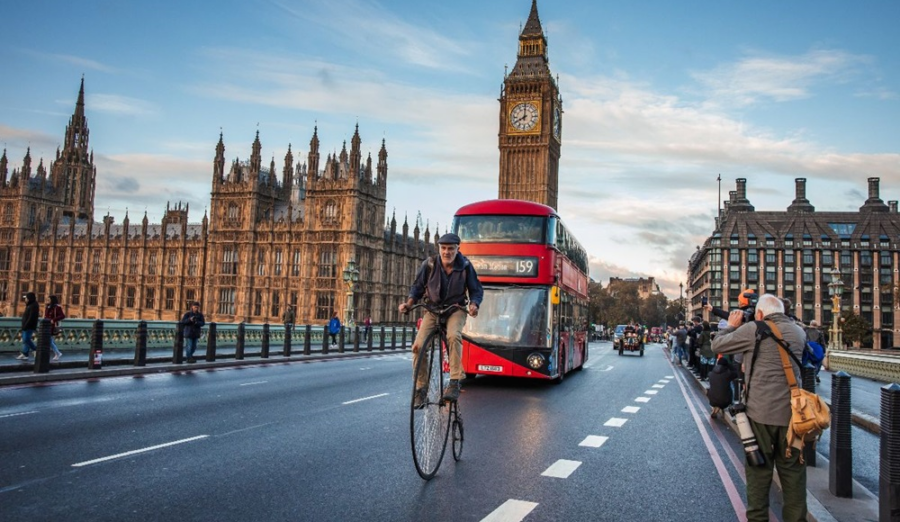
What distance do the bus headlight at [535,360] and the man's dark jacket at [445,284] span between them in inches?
341

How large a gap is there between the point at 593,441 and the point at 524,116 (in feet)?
283

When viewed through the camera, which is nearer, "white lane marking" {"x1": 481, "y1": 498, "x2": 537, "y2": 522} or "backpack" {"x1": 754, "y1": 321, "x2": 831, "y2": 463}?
"backpack" {"x1": 754, "y1": 321, "x2": 831, "y2": 463}

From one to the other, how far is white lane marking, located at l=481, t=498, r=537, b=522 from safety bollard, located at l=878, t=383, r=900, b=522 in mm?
2561

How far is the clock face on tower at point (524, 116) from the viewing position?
9194 cm

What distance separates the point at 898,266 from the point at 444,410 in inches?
4658

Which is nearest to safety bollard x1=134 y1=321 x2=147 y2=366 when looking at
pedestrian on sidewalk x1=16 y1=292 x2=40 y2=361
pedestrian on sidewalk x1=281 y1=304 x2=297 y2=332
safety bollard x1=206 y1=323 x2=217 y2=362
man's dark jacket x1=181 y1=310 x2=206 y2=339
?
man's dark jacket x1=181 y1=310 x2=206 y2=339

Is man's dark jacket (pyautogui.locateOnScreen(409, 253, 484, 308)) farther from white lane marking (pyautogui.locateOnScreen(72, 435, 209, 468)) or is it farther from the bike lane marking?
white lane marking (pyautogui.locateOnScreen(72, 435, 209, 468))

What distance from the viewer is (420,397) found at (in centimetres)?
646

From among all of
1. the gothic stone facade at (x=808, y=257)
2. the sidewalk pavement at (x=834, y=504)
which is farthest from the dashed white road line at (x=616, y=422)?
the gothic stone facade at (x=808, y=257)

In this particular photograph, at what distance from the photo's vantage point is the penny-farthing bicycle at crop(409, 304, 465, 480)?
20.9ft

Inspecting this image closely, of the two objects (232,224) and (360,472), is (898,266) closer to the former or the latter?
(232,224)

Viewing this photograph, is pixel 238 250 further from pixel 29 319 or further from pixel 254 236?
pixel 29 319

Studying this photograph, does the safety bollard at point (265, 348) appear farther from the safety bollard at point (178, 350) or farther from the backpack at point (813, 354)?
the backpack at point (813, 354)

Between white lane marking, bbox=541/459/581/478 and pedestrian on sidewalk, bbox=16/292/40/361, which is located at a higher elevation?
pedestrian on sidewalk, bbox=16/292/40/361
